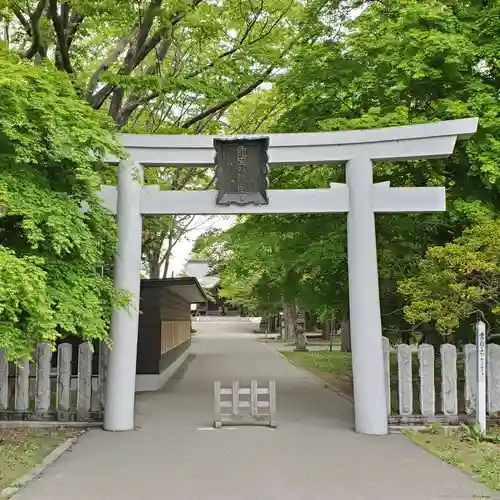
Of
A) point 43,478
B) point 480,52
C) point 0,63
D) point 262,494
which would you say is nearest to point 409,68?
point 480,52

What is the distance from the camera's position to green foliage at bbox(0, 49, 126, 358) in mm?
6289

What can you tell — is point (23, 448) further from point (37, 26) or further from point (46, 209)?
point (37, 26)

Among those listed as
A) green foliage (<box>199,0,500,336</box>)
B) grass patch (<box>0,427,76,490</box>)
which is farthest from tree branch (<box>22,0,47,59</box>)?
grass patch (<box>0,427,76,490</box>)

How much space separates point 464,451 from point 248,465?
3280 millimetres

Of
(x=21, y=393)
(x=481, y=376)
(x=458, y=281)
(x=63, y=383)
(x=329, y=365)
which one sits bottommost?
(x=329, y=365)

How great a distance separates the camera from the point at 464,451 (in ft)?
27.0

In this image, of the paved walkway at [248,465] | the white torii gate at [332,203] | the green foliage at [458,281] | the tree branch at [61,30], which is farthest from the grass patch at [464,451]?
the tree branch at [61,30]

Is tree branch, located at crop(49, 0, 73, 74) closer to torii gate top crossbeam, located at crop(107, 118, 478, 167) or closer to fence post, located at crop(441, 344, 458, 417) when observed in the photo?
torii gate top crossbeam, located at crop(107, 118, 478, 167)

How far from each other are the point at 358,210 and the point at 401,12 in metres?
4.73

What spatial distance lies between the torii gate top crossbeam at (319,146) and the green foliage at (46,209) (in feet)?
5.82

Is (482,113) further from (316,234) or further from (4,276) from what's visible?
(4,276)

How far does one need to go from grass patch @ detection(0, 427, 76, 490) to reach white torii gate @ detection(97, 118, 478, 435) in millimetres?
967

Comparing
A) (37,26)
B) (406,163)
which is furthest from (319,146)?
(37,26)

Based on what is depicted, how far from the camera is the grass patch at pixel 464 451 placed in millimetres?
6969
